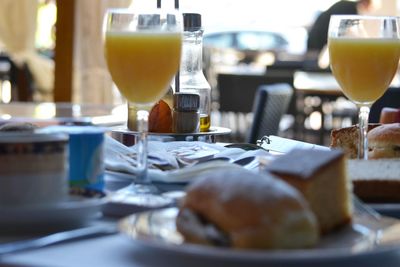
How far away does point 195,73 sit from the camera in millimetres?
1591

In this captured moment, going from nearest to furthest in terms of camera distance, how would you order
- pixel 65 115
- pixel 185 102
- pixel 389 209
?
pixel 389 209, pixel 185 102, pixel 65 115

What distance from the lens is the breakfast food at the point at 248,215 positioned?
2.25ft

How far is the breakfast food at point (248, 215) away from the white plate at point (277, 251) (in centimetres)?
1

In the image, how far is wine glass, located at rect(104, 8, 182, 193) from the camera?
106 cm

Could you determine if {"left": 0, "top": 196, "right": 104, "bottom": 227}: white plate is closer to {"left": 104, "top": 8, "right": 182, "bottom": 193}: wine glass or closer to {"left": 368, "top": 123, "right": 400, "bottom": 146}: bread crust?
{"left": 104, "top": 8, "right": 182, "bottom": 193}: wine glass

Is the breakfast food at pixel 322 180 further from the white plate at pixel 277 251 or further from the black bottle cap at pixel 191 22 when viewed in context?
the black bottle cap at pixel 191 22

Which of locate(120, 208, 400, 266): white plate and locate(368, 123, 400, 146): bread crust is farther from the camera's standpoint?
locate(368, 123, 400, 146): bread crust

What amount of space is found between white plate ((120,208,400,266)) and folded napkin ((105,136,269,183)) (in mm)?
226

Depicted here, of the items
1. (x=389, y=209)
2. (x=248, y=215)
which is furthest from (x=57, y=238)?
(x=389, y=209)

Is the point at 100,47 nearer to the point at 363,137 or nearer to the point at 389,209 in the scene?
the point at 363,137

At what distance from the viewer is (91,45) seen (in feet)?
11.4

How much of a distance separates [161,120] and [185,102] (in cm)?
5

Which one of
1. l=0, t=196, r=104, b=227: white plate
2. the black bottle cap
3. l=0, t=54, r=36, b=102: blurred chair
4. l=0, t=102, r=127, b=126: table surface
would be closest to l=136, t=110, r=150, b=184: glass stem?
l=0, t=196, r=104, b=227: white plate

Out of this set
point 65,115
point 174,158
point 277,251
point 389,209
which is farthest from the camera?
point 65,115
